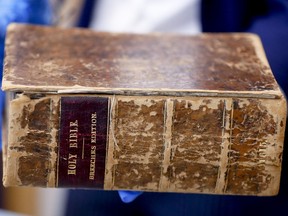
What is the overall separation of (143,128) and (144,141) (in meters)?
0.01

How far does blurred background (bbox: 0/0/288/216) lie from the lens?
59cm

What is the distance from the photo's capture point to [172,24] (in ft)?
2.32

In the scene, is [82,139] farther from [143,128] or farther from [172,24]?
[172,24]

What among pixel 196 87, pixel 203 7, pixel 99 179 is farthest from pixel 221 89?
pixel 203 7

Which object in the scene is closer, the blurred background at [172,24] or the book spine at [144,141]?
the book spine at [144,141]

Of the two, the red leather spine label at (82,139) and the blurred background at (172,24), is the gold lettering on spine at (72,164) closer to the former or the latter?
the red leather spine label at (82,139)

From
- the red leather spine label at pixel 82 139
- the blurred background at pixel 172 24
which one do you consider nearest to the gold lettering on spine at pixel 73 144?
the red leather spine label at pixel 82 139

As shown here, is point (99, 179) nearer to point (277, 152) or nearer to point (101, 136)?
point (101, 136)

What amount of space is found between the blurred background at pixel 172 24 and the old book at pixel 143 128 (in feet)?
0.30

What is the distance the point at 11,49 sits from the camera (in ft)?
1.79

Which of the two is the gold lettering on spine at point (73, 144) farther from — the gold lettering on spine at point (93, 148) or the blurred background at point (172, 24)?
the blurred background at point (172, 24)

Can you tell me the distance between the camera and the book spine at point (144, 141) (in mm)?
470

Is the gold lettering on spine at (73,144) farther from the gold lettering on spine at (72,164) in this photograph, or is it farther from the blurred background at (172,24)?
the blurred background at (172,24)

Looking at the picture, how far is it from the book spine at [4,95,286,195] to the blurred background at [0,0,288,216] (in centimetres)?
10
